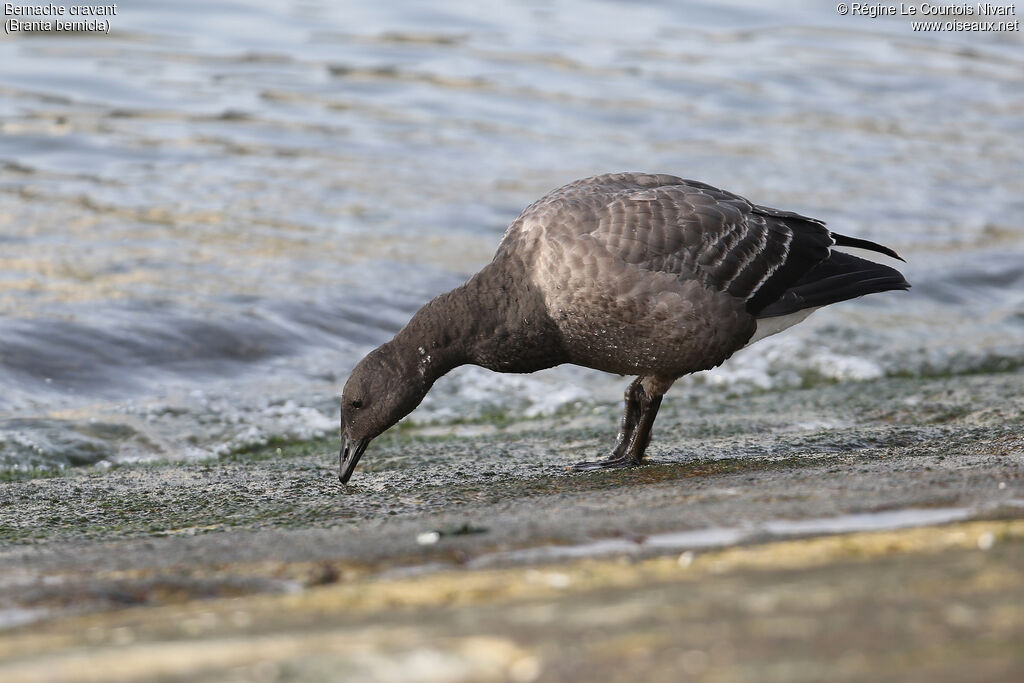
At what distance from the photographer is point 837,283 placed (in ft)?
25.3

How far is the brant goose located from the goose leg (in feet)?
0.05

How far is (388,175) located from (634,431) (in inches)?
338

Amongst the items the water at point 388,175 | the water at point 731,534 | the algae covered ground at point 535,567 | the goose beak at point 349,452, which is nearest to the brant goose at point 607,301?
the goose beak at point 349,452

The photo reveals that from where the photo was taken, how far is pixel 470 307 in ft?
23.6

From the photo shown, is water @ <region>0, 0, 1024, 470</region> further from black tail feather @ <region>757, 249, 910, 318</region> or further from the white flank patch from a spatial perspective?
black tail feather @ <region>757, 249, 910, 318</region>

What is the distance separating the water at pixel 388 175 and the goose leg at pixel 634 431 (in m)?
1.83

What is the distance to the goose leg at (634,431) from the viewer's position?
722 cm

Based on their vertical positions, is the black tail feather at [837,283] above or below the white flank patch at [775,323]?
above

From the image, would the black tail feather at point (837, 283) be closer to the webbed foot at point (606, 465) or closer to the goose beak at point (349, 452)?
the webbed foot at point (606, 465)

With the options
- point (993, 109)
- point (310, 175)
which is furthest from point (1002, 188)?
point (310, 175)

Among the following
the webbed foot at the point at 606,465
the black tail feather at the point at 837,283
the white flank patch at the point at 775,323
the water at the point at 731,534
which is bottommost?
the webbed foot at the point at 606,465

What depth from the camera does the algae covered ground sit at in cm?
292

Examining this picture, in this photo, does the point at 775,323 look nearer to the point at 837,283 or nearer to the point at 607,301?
the point at 837,283

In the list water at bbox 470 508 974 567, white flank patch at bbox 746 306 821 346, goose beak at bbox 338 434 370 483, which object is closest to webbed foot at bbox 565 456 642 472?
white flank patch at bbox 746 306 821 346
